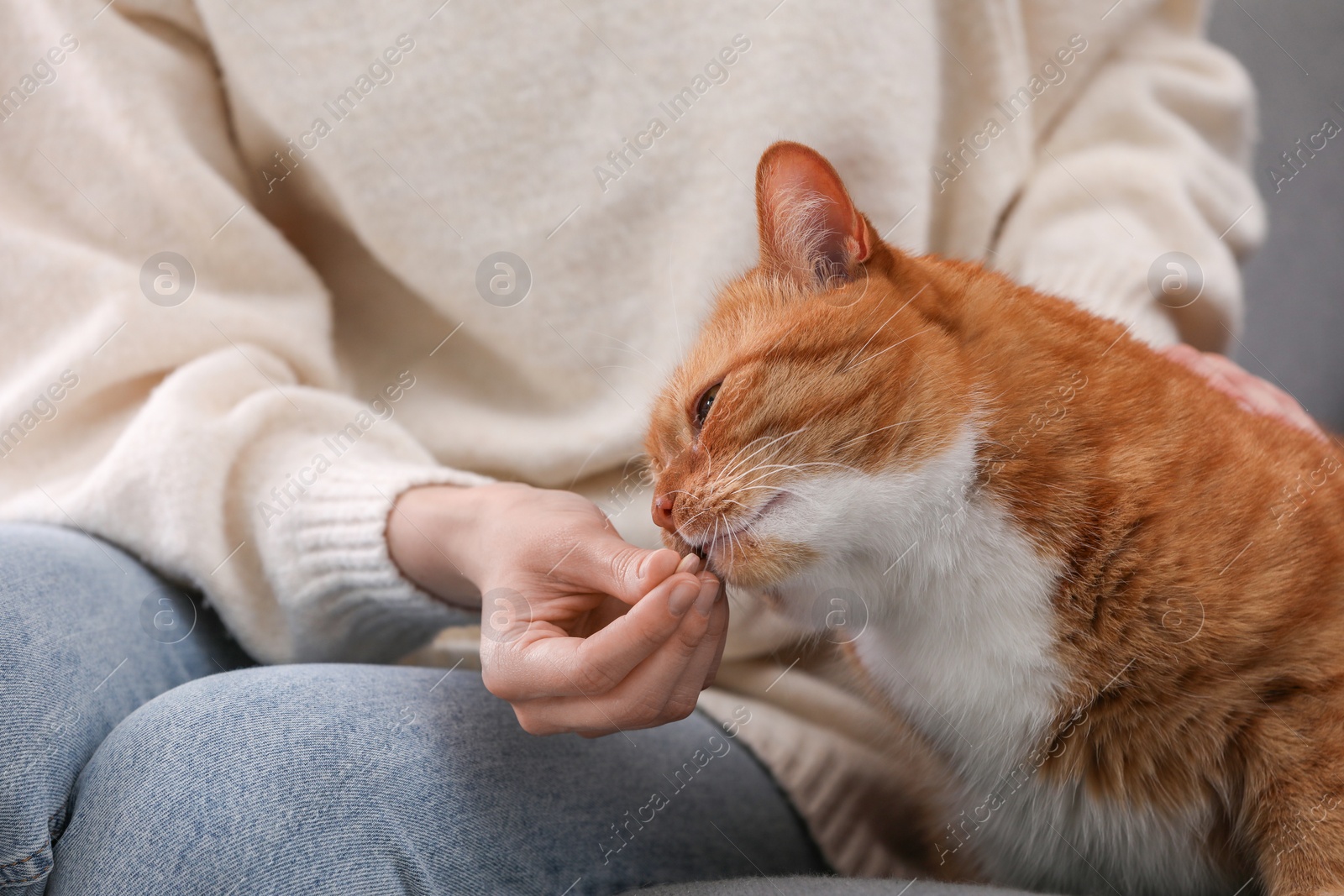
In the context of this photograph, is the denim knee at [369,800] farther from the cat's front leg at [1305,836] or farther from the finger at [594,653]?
the cat's front leg at [1305,836]

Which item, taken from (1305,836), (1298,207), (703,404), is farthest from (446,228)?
(1298,207)

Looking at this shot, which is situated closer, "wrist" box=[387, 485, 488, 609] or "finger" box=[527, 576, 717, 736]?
"finger" box=[527, 576, 717, 736]

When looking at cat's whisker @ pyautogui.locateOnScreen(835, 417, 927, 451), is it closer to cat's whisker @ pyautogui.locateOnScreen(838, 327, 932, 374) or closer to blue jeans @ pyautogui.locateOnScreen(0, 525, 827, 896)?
cat's whisker @ pyautogui.locateOnScreen(838, 327, 932, 374)

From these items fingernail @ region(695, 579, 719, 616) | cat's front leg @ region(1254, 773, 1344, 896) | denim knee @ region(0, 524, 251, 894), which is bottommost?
cat's front leg @ region(1254, 773, 1344, 896)

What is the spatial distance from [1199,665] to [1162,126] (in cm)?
116

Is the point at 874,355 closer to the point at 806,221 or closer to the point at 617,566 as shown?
the point at 806,221

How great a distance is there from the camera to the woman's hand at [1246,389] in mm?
1214

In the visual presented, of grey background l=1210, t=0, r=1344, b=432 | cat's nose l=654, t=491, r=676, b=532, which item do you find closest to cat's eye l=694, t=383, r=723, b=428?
cat's nose l=654, t=491, r=676, b=532

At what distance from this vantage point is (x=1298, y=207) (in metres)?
2.09

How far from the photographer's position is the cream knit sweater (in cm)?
136

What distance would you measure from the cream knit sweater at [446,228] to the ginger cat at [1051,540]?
36 cm

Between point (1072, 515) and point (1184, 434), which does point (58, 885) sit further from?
point (1184, 434)

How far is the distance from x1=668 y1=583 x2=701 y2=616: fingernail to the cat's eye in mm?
260

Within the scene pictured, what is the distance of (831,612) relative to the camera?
108 centimetres
